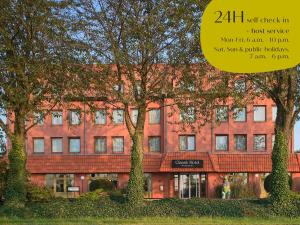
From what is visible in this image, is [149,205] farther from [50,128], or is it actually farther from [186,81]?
[50,128]

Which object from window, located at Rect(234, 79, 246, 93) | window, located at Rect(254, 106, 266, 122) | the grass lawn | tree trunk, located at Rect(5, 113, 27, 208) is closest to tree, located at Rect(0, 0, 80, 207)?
tree trunk, located at Rect(5, 113, 27, 208)

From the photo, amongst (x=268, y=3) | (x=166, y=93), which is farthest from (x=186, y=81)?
(x=268, y=3)

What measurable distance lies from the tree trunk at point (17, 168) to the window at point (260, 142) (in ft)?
105

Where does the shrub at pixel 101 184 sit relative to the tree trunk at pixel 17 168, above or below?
below

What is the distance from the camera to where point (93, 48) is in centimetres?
2105

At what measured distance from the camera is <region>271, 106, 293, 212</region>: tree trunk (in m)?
21.6

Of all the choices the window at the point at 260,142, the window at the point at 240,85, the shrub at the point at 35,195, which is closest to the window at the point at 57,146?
the window at the point at 260,142

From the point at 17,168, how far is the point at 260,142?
32851mm

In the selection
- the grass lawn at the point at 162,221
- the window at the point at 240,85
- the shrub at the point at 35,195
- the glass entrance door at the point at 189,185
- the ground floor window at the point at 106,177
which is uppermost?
the window at the point at 240,85

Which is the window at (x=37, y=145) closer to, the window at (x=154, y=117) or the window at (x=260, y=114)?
the window at (x=154, y=117)

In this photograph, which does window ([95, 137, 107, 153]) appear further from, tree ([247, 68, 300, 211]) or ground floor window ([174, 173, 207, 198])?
tree ([247, 68, 300, 211])

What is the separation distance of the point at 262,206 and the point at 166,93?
20.3 feet

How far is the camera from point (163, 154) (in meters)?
50.4

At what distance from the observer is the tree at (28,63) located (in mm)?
20719
